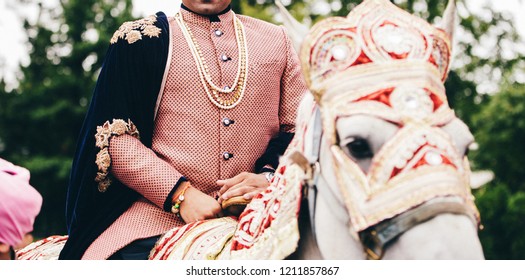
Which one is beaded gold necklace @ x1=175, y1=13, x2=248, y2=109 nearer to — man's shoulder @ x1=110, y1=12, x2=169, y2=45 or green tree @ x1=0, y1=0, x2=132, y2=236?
man's shoulder @ x1=110, y1=12, x2=169, y2=45

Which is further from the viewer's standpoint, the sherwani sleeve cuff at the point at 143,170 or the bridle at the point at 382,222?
the sherwani sleeve cuff at the point at 143,170

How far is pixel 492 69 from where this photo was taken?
85.5 ft

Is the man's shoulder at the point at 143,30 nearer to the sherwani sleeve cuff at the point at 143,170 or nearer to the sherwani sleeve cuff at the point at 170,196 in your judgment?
the sherwani sleeve cuff at the point at 143,170

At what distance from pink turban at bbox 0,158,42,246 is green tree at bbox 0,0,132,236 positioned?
23.8m

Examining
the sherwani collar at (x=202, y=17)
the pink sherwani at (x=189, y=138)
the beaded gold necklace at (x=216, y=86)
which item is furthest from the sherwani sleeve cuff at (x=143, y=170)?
the sherwani collar at (x=202, y=17)

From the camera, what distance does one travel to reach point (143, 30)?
3.88m

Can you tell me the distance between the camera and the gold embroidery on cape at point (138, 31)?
151 inches

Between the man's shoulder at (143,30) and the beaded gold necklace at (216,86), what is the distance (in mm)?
108

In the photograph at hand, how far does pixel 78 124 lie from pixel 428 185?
2779 centimetres

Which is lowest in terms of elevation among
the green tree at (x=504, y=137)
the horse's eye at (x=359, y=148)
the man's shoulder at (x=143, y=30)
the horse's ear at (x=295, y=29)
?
the green tree at (x=504, y=137)

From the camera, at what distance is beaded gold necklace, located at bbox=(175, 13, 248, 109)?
150 inches

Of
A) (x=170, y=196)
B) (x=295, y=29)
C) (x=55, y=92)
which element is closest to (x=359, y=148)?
(x=295, y=29)

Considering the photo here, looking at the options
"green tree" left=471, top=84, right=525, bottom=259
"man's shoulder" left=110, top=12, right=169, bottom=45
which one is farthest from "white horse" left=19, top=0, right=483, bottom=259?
"green tree" left=471, top=84, right=525, bottom=259

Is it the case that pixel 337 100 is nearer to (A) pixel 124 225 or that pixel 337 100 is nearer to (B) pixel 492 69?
(A) pixel 124 225
